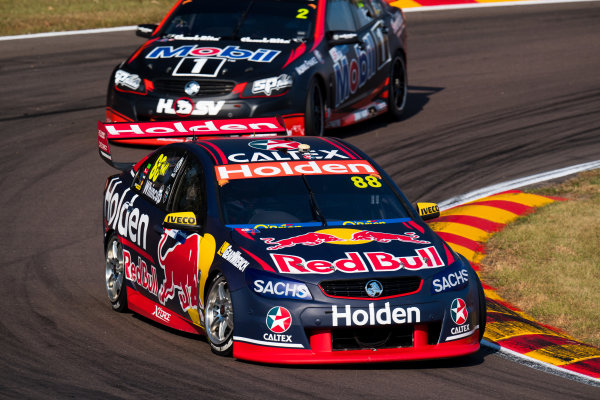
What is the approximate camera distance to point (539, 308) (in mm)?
9734

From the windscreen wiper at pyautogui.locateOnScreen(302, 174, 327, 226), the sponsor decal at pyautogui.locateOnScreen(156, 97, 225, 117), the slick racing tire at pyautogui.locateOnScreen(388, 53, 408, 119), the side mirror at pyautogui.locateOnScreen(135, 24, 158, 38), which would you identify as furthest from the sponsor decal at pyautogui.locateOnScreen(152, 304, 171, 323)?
the slick racing tire at pyautogui.locateOnScreen(388, 53, 408, 119)

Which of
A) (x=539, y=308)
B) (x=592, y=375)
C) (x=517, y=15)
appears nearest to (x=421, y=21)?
(x=517, y=15)

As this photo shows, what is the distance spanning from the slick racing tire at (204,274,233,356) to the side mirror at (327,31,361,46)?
23.8 ft

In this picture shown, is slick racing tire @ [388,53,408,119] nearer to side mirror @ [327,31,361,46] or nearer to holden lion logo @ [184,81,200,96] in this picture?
side mirror @ [327,31,361,46]

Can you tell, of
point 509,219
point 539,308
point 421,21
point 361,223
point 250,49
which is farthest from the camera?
point 421,21

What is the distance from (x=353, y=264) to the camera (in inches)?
302

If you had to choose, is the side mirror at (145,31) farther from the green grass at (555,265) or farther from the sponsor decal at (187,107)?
the green grass at (555,265)

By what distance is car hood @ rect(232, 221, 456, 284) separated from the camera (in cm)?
→ 763

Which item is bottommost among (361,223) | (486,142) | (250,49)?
(486,142)

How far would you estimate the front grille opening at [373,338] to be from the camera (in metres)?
7.62

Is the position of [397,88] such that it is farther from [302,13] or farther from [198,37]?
[198,37]

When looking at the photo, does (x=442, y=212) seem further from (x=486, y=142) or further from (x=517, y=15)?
(x=517, y=15)

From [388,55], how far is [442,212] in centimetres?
425

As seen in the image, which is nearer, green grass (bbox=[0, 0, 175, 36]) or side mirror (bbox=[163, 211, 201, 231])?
side mirror (bbox=[163, 211, 201, 231])
